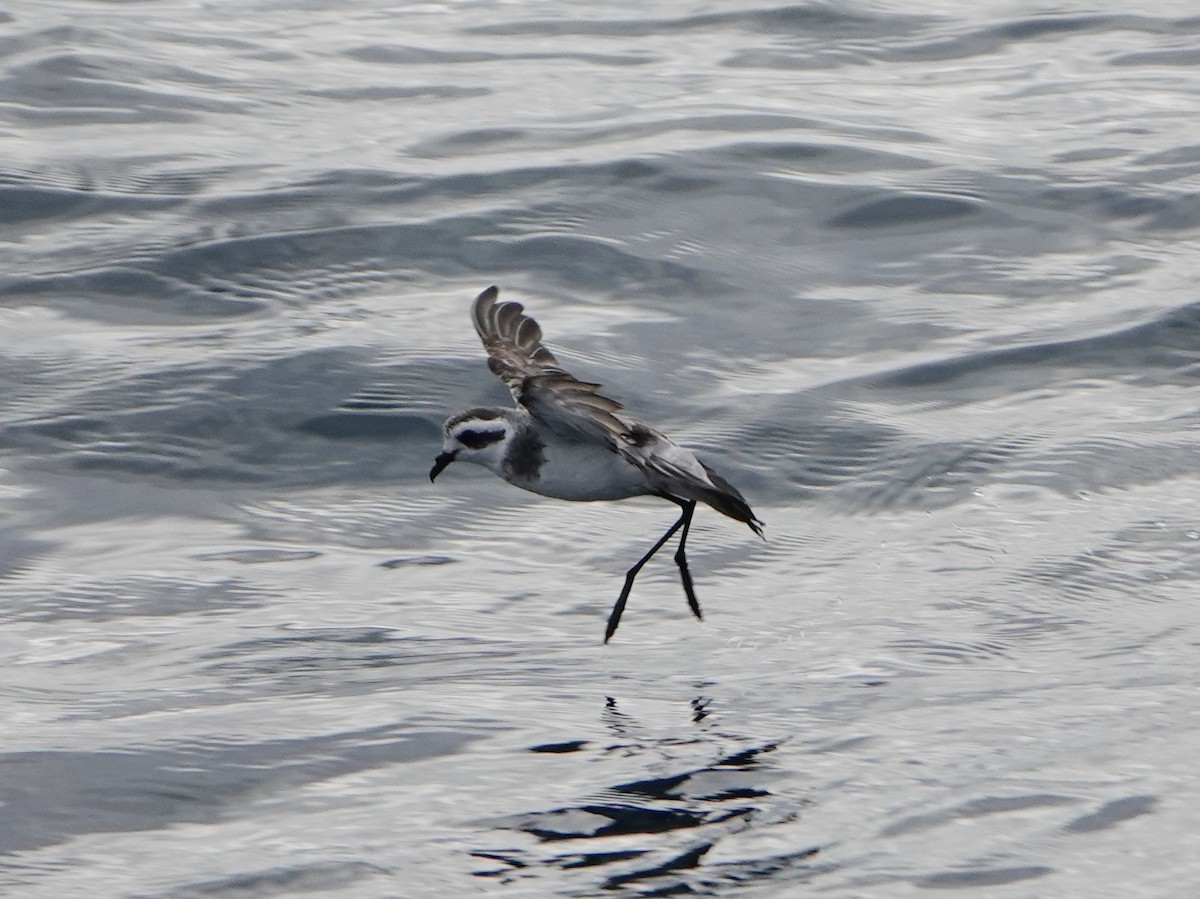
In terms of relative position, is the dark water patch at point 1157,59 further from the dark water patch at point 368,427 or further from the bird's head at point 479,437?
the bird's head at point 479,437

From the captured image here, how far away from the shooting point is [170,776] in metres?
5.88

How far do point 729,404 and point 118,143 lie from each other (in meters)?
5.75

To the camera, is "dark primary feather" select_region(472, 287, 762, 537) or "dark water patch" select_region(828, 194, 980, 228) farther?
"dark water patch" select_region(828, 194, 980, 228)

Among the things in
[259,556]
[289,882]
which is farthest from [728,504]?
[259,556]

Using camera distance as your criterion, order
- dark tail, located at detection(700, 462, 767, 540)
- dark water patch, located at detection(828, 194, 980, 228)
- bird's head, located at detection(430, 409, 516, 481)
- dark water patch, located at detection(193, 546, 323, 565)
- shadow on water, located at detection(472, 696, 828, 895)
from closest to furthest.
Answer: shadow on water, located at detection(472, 696, 828, 895)
dark tail, located at detection(700, 462, 767, 540)
bird's head, located at detection(430, 409, 516, 481)
dark water patch, located at detection(193, 546, 323, 565)
dark water patch, located at detection(828, 194, 980, 228)

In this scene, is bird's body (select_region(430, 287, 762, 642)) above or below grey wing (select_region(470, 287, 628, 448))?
below

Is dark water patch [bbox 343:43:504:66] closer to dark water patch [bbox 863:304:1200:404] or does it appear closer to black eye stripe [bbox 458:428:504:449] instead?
dark water patch [bbox 863:304:1200:404]

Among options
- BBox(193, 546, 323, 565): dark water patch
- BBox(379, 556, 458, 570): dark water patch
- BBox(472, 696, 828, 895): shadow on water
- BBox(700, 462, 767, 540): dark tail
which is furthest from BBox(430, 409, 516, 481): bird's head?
BBox(472, 696, 828, 895): shadow on water

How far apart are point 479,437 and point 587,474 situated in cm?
53

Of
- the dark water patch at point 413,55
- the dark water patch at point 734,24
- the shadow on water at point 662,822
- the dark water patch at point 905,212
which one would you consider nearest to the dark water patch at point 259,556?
the shadow on water at point 662,822

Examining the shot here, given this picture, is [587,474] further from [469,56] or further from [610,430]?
[469,56]

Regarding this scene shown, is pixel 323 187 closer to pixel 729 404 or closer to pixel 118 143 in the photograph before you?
pixel 118 143

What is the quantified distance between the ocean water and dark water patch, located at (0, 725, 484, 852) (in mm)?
17

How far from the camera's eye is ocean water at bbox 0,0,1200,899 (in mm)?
5629
